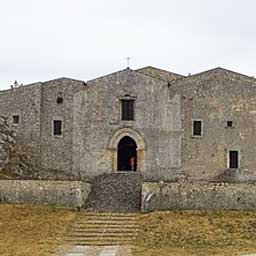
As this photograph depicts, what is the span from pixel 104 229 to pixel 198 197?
6.10 m

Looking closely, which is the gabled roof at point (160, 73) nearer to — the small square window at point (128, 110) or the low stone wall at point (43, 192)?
the small square window at point (128, 110)

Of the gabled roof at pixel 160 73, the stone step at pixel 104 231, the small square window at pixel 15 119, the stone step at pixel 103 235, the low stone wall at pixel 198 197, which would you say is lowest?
the stone step at pixel 103 235

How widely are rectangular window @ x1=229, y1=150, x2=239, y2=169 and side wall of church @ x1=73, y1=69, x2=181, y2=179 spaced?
3.41 meters

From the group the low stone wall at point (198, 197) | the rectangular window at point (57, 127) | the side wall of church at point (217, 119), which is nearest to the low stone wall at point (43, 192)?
the low stone wall at point (198, 197)

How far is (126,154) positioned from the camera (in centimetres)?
4753

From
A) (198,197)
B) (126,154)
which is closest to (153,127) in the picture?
(126,154)

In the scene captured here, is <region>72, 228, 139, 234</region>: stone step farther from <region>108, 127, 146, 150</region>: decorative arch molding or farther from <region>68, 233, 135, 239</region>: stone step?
<region>108, 127, 146, 150</region>: decorative arch molding

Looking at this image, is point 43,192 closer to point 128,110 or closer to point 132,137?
point 132,137

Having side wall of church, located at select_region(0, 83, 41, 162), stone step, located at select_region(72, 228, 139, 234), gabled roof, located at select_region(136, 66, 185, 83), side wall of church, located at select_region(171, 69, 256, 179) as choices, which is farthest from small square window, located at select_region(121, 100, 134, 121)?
stone step, located at select_region(72, 228, 139, 234)

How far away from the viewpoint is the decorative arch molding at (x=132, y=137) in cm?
4606

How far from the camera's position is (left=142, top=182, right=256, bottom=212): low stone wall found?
1497 inches

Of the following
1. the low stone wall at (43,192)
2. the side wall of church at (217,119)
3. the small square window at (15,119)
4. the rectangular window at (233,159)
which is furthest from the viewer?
the small square window at (15,119)

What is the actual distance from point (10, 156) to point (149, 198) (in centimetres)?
1163

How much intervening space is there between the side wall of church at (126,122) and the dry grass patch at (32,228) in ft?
29.1
